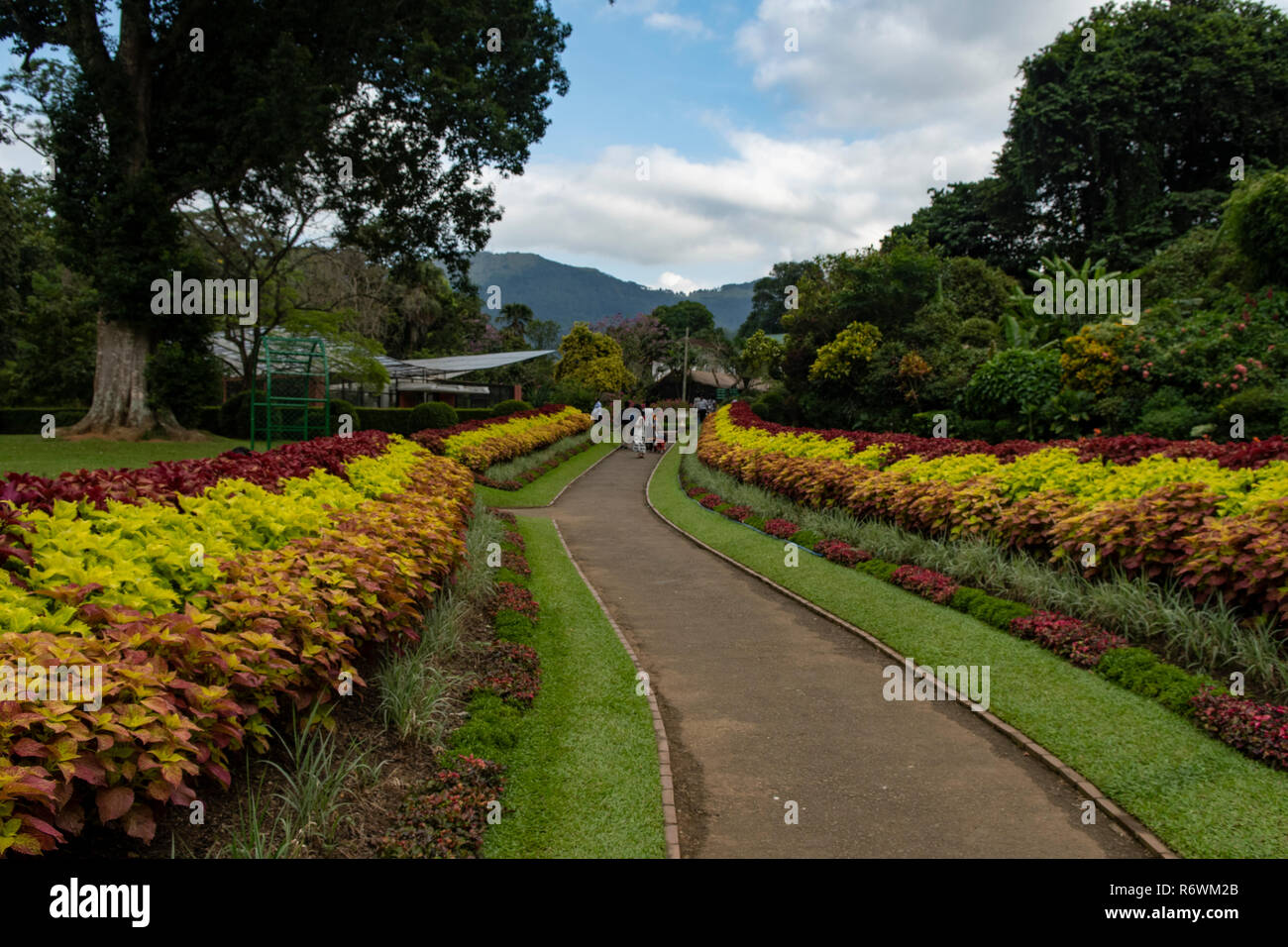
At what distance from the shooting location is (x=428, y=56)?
60.3 feet

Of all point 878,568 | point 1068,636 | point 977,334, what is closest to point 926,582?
point 878,568

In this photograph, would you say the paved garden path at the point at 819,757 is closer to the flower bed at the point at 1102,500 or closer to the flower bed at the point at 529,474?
the flower bed at the point at 1102,500

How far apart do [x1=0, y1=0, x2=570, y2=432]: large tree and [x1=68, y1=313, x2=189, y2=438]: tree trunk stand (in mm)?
45

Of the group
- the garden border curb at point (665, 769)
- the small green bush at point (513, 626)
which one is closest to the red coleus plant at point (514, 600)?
the small green bush at point (513, 626)

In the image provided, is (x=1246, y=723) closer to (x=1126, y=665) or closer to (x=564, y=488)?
(x=1126, y=665)

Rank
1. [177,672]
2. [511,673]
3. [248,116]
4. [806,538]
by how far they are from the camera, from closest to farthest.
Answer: [177,672] < [511,673] < [806,538] < [248,116]

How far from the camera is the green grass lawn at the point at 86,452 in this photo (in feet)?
51.5

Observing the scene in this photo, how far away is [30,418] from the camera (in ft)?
86.8

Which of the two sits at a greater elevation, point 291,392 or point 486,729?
point 291,392

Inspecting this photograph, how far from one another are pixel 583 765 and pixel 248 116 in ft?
62.1

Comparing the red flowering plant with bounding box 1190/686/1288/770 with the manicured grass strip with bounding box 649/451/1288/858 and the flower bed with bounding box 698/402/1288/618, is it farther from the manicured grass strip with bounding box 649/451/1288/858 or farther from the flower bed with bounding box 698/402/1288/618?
the flower bed with bounding box 698/402/1288/618
